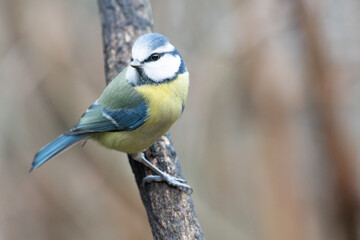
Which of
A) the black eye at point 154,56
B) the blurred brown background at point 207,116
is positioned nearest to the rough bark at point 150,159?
the black eye at point 154,56

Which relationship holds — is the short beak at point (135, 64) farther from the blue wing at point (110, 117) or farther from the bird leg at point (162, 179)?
the bird leg at point (162, 179)

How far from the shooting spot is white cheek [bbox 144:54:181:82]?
180 cm

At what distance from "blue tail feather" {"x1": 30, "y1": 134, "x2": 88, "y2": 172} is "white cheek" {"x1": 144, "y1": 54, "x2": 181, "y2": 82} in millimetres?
462

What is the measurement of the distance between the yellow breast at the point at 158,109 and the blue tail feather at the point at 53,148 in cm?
25

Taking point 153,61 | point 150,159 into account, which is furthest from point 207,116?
point 153,61

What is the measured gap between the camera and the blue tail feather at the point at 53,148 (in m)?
1.89

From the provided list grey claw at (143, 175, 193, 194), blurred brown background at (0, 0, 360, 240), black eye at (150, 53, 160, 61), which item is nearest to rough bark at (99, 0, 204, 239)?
grey claw at (143, 175, 193, 194)

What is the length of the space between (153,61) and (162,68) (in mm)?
64

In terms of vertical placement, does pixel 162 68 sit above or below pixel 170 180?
above

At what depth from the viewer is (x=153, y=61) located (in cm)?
178

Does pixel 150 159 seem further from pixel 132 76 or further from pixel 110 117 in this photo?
pixel 132 76

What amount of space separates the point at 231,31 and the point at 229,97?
1.81 feet

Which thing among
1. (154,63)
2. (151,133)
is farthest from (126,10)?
(151,133)

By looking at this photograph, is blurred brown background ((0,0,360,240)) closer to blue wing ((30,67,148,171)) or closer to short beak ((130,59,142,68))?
blue wing ((30,67,148,171))
